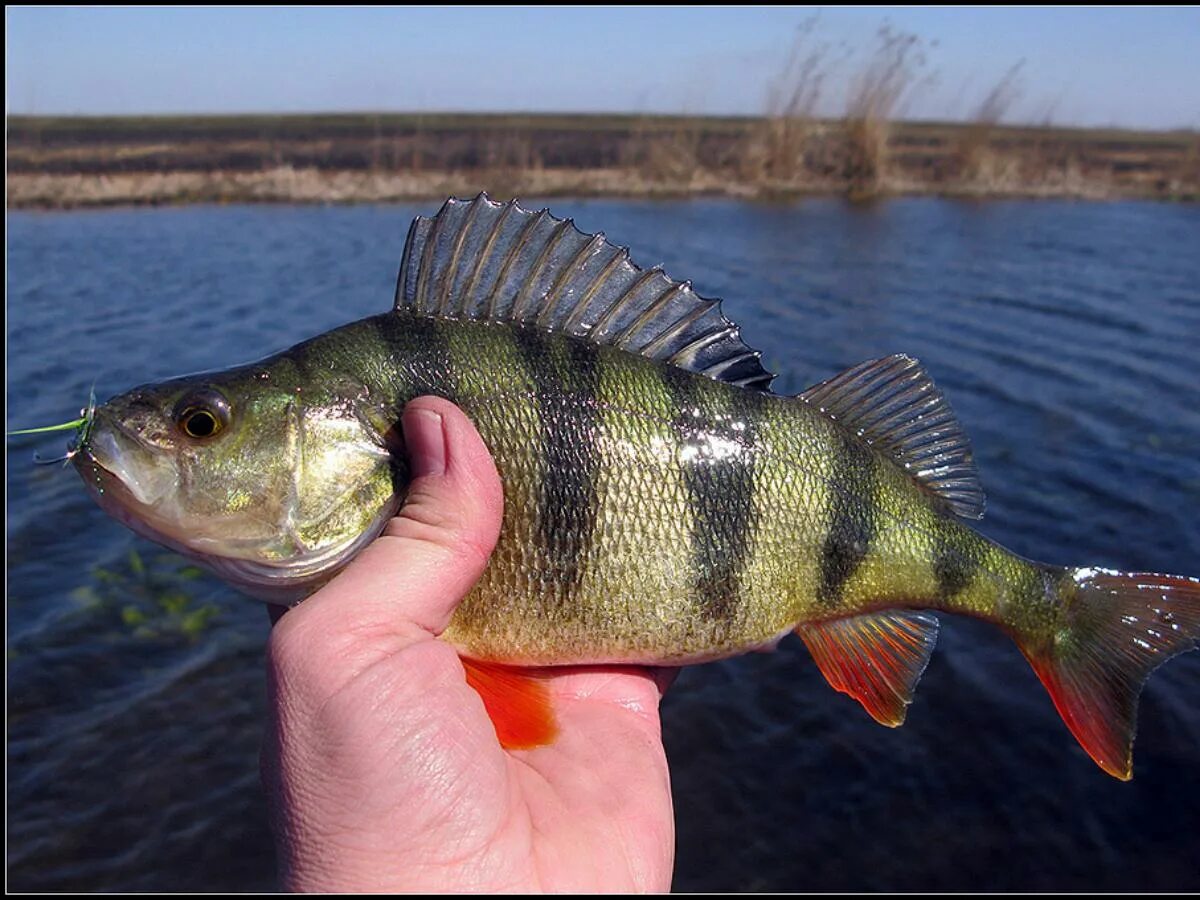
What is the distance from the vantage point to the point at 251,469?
2926 millimetres

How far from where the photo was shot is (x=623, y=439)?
3113mm

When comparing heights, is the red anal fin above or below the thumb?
below

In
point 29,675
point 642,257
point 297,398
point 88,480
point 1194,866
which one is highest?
point 297,398

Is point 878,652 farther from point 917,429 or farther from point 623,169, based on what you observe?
point 623,169

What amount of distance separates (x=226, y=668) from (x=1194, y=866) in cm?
644

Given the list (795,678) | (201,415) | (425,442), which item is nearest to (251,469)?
(201,415)

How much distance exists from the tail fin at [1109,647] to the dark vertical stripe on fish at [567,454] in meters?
1.63

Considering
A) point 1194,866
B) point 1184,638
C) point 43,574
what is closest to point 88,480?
point 1184,638

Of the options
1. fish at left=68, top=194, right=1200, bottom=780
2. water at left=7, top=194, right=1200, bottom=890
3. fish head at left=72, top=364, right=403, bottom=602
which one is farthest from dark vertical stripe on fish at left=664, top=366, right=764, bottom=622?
water at left=7, top=194, right=1200, bottom=890

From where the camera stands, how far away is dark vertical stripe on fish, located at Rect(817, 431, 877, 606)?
129 inches

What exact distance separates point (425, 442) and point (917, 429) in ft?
5.72

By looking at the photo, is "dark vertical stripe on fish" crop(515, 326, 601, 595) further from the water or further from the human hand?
the water

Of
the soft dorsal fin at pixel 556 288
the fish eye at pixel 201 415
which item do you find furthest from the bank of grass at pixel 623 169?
the fish eye at pixel 201 415

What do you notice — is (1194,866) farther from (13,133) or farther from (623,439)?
(13,133)
